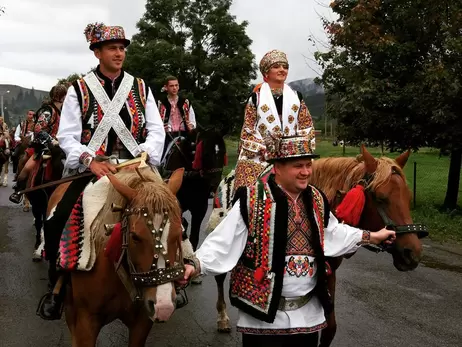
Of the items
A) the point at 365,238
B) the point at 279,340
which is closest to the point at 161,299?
the point at 279,340

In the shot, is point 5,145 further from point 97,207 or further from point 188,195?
point 97,207

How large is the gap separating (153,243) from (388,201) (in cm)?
192

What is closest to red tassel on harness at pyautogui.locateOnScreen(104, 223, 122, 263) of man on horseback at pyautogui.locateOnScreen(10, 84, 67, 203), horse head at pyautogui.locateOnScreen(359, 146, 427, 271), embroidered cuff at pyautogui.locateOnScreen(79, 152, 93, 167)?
embroidered cuff at pyautogui.locateOnScreen(79, 152, 93, 167)

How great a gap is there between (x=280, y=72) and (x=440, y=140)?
25.0ft

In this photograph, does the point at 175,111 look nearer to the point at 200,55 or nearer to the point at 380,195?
the point at 380,195

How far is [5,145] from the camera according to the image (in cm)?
1742

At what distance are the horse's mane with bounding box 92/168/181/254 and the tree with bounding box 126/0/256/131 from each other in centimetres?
3346

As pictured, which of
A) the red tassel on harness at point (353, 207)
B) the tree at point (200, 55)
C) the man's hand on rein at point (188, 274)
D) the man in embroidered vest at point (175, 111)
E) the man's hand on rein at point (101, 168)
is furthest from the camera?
the tree at point (200, 55)

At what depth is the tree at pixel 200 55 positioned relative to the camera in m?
39.2

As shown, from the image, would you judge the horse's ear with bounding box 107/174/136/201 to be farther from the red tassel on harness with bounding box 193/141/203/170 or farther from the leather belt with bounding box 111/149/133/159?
the red tassel on harness with bounding box 193/141/203/170

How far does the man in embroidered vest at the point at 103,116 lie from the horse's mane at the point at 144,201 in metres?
0.62

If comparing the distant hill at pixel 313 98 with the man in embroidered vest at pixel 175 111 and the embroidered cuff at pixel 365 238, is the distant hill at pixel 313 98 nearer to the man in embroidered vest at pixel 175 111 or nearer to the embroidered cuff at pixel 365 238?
the man in embroidered vest at pixel 175 111

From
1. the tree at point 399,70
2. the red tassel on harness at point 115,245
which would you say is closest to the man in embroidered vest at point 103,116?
the red tassel on harness at point 115,245

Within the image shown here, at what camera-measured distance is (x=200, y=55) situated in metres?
41.3
